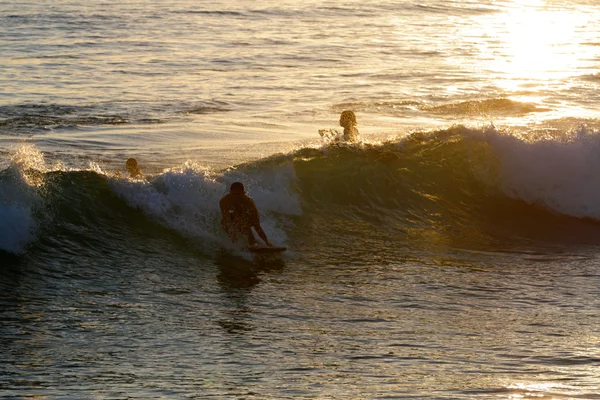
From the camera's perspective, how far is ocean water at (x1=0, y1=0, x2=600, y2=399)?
27.3ft

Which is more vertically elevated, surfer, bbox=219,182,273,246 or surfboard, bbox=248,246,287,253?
surfer, bbox=219,182,273,246

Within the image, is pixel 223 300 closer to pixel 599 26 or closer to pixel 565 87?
pixel 565 87

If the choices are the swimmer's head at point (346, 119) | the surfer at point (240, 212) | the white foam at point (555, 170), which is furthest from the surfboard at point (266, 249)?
the white foam at point (555, 170)

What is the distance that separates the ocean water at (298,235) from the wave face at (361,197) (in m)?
0.04

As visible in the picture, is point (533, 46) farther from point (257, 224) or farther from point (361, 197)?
point (257, 224)

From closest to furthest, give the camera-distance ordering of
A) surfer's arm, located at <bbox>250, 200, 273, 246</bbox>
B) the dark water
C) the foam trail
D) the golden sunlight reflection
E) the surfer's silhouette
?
the dark water, the foam trail, surfer's arm, located at <bbox>250, 200, 273, 246</bbox>, the surfer's silhouette, the golden sunlight reflection

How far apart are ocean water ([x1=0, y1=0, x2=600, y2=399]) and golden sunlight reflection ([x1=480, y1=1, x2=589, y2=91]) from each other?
56cm

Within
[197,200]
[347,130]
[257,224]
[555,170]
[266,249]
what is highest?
[347,130]

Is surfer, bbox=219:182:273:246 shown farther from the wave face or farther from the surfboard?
the wave face

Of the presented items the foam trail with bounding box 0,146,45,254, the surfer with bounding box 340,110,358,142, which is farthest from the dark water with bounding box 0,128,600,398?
the surfer with bounding box 340,110,358,142

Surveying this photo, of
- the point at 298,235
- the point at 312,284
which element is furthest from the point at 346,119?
the point at 312,284

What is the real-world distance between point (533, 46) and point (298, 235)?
2769 centimetres

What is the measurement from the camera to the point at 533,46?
39156 millimetres

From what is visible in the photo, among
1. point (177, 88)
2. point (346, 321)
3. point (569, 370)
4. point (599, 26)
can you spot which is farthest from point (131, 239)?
point (599, 26)
